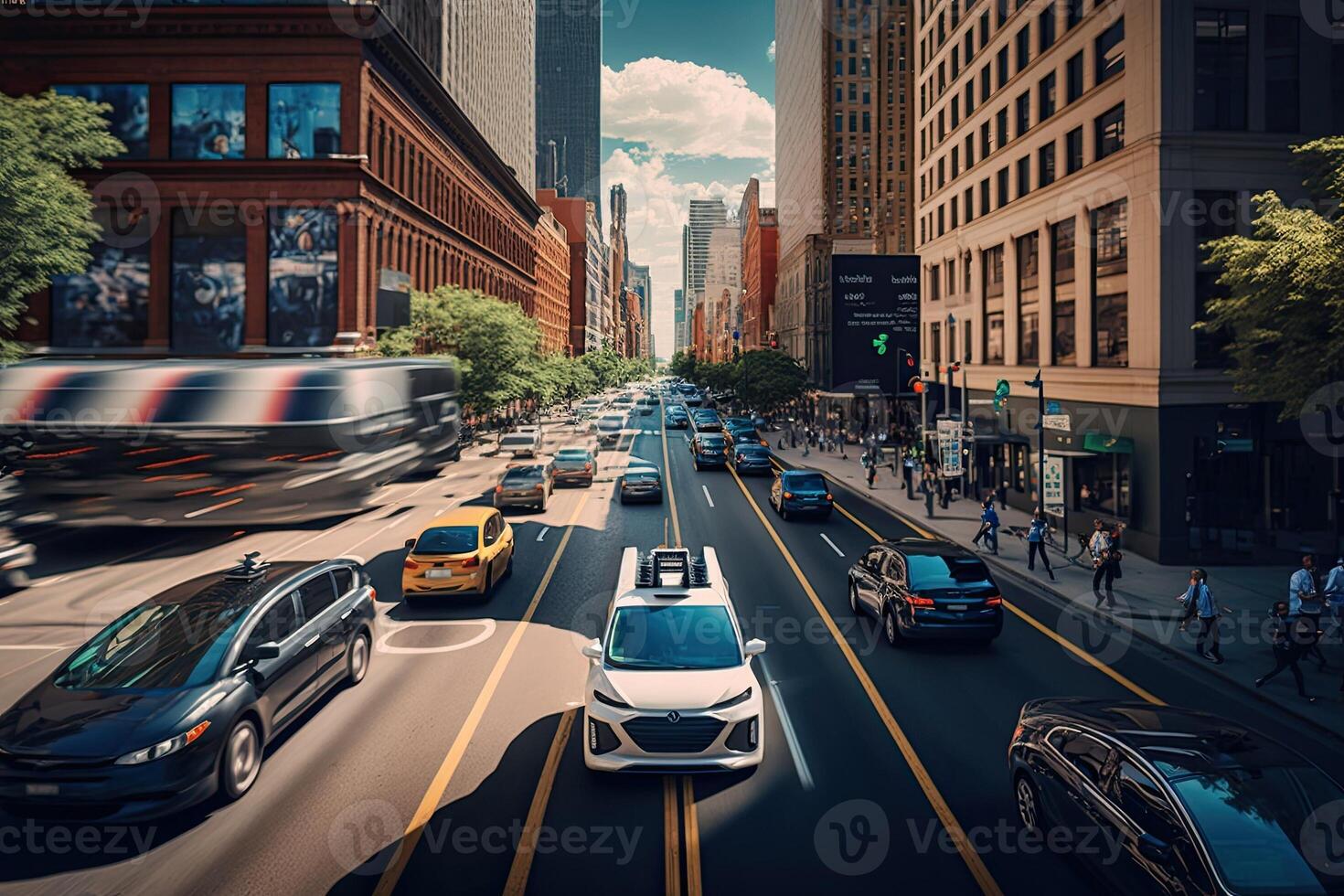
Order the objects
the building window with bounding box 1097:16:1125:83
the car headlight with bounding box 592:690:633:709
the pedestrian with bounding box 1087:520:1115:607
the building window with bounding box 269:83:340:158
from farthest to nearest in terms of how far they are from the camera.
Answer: the building window with bounding box 269:83:340:158 < the building window with bounding box 1097:16:1125:83 < the pedestrian with bounding box 1087:520:1115:607 < the car headlight with bounding box 592:690:633:709

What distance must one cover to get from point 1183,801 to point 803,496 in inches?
830

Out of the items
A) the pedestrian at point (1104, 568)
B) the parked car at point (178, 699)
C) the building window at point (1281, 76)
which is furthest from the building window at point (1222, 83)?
the parked car at point (178, 699)

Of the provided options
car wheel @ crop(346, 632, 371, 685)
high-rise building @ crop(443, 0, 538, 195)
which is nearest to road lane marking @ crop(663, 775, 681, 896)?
car wheel @ crop(346, 632, 371, 685)

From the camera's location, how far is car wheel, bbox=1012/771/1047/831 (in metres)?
7.65

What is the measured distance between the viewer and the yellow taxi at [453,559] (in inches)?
630

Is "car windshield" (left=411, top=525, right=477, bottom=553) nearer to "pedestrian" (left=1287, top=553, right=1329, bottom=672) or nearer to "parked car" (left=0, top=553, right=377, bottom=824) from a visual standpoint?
"parked car" (left=0, top=553, right=377, bottom=824)

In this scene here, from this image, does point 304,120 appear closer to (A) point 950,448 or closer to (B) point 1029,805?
(A) point 950,448

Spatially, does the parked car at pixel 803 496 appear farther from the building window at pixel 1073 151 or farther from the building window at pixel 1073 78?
the building window at pixel 1073 78

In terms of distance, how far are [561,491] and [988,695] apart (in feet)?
81.9

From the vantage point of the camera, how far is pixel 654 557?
11.9 meters

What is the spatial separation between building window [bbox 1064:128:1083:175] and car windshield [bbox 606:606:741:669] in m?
25.7

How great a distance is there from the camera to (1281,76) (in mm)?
23109

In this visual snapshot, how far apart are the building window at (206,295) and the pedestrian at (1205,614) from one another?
49.1 m

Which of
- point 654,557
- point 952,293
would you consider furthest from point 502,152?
point 654,557
